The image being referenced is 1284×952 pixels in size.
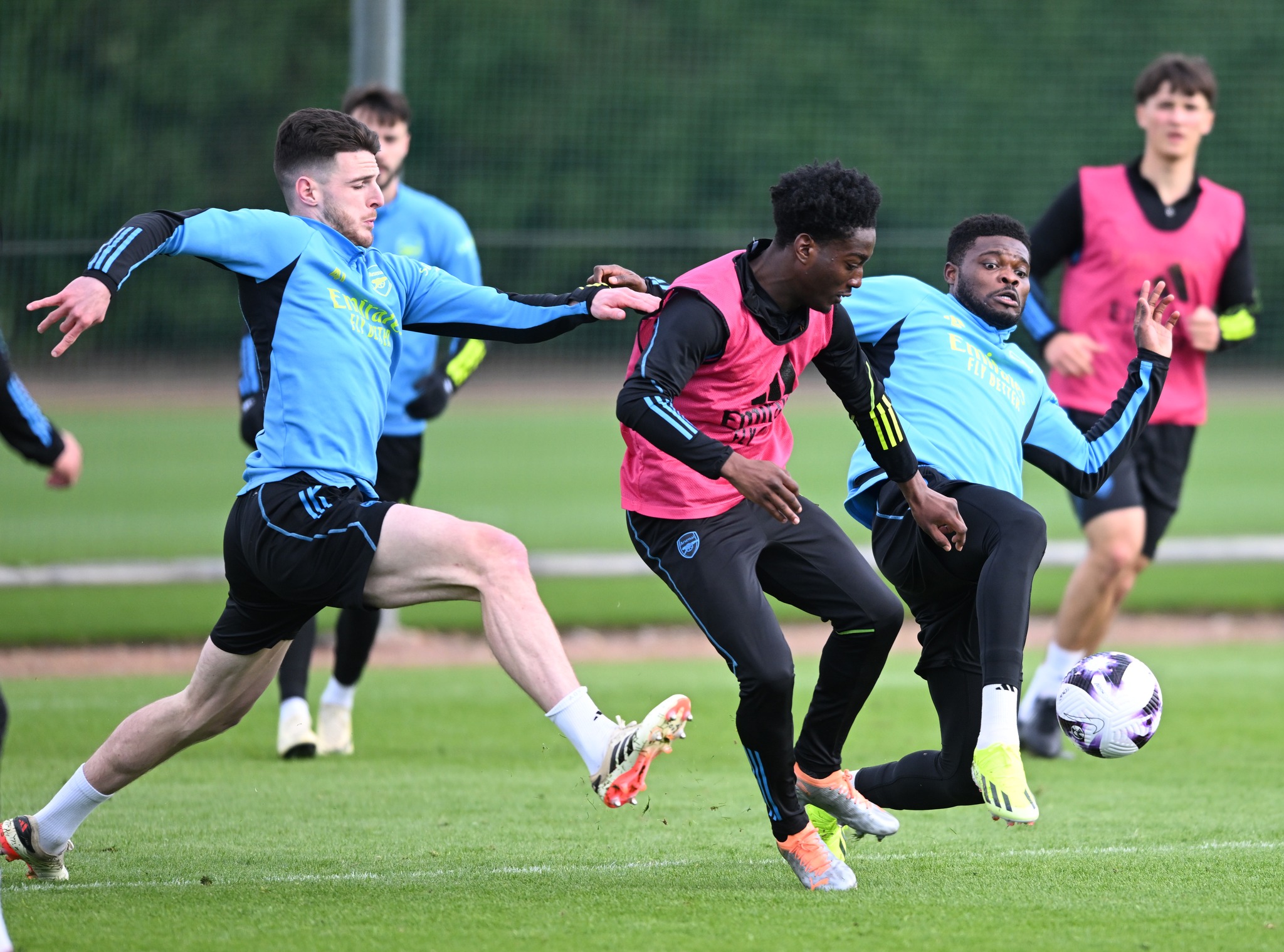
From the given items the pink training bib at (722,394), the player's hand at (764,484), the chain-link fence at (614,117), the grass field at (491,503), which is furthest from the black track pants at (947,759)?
the chain-link fence at (614,117)

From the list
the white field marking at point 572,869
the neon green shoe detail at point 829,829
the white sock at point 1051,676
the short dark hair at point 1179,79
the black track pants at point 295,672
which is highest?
the short dark hair at point 1179,79

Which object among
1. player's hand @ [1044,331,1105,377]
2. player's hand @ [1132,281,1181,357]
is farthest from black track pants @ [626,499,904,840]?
player's hand @ [1044,331,1105,377]

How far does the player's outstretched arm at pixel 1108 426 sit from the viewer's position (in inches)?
195

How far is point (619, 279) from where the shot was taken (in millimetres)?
4434

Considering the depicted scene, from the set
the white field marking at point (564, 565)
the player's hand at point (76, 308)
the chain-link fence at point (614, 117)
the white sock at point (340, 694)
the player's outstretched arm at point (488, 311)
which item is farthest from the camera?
the chain-link fence at point (614, 117)

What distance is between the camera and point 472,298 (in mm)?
4570

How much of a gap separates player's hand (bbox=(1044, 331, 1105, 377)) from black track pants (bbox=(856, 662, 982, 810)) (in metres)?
2.22

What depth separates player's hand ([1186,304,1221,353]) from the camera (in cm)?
690

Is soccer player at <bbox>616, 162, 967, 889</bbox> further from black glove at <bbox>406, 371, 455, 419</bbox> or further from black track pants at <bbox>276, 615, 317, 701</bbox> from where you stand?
black track pants at <bbox>276, 615, 317, 701</bbox>

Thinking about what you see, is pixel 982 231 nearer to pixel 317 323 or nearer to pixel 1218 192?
pixel 317 323

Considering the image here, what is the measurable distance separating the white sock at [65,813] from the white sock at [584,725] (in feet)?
4.88

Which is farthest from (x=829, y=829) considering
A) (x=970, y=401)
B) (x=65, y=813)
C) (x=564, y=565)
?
(x=564, y=565)

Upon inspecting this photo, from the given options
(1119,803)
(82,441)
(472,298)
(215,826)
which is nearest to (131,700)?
(215,826)

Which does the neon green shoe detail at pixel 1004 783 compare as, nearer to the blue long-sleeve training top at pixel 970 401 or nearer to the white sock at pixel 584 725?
the blue long-sleeve training top at pixel 970 401
